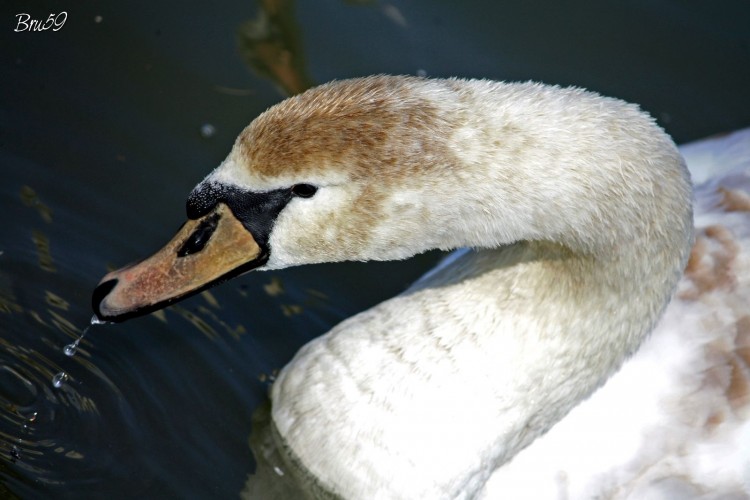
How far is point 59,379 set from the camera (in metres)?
4.81

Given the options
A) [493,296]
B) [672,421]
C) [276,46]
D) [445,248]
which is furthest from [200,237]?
[276,46]

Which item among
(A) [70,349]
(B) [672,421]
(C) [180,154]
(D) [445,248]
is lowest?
(B) [672,421]

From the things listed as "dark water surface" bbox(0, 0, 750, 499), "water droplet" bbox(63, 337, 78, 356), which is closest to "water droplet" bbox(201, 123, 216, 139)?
"dark water surface" bbox(0, 0, 750, 499)

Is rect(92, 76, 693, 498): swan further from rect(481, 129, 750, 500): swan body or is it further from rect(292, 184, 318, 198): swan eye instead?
rect(481, 129, 750, 500): swan body

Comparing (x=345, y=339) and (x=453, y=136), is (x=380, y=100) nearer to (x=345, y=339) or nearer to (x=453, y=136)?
(x=453, y=136)

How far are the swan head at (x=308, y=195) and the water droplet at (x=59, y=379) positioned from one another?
2.99ft

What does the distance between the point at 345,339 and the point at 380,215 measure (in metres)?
0.98

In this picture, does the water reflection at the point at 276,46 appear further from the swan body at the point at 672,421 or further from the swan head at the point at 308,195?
the swan body at the point at 672,421

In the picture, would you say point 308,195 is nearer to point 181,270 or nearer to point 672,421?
point 181,270

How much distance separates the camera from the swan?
3510 mm

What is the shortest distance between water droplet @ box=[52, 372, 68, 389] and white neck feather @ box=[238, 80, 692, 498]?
2.81 feet

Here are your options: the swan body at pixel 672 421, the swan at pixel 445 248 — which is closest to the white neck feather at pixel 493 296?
the swan at pixel 445 248

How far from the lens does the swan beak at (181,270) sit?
3936 mm

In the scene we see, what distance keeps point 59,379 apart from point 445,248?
1867 mm
